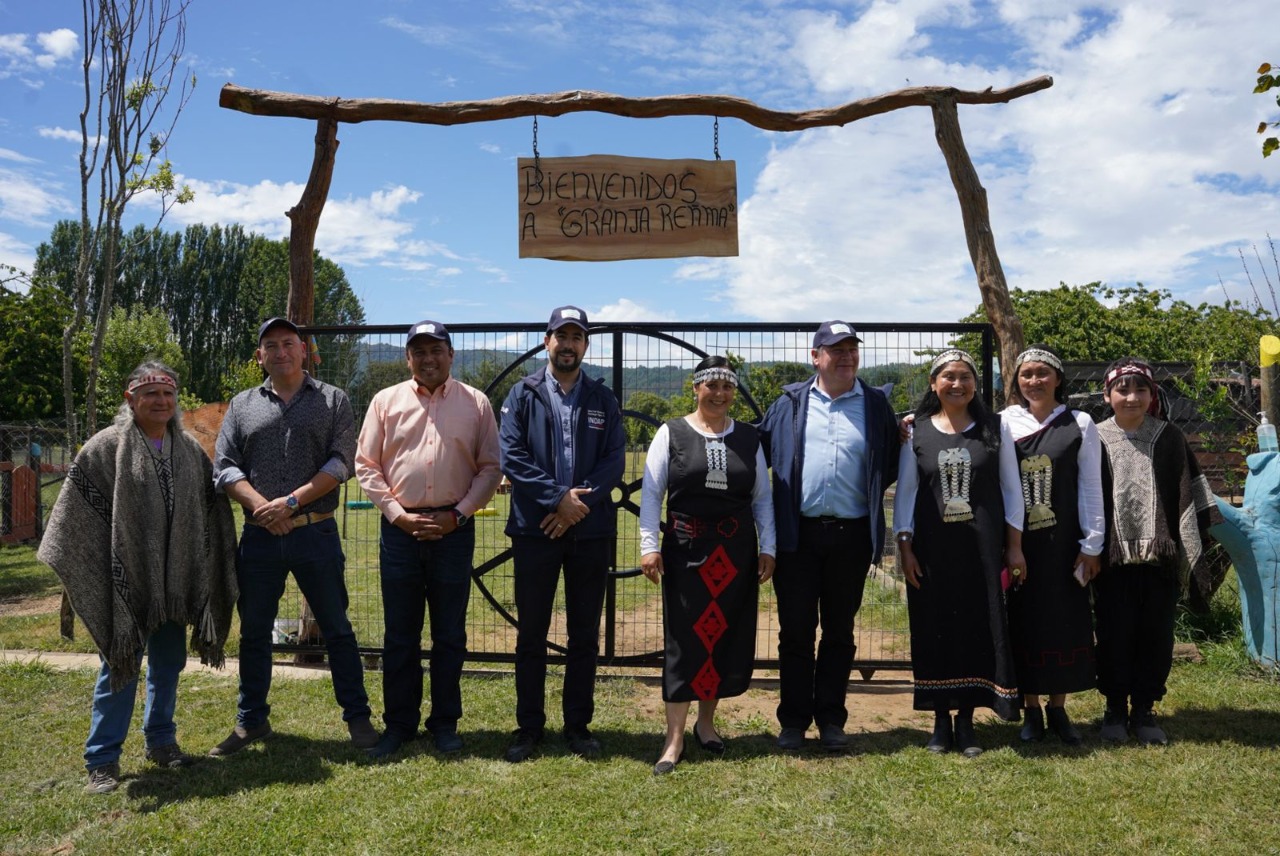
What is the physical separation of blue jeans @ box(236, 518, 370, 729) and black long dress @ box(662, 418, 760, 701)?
1.57 meters

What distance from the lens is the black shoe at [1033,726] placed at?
424 cm

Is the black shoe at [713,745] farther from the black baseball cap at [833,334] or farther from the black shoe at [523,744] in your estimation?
the black baseball cap at [833,334]

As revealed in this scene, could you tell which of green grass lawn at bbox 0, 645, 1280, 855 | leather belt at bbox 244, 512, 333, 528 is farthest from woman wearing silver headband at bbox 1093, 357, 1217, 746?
leather belt at bbox 244, 512, 333, 528

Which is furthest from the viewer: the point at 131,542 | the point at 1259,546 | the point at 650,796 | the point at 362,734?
the point at 1259,546

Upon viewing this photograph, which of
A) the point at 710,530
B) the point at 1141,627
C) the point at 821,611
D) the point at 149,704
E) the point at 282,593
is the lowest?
the point at 149,704

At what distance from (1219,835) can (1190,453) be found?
1.80m

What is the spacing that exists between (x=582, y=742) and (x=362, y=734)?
1.05 metres

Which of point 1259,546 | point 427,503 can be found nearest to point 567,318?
point 427,503

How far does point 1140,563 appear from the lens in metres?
4.19

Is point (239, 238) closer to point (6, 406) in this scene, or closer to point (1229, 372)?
point (6, 406)

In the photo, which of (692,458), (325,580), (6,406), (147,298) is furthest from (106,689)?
(147,298)

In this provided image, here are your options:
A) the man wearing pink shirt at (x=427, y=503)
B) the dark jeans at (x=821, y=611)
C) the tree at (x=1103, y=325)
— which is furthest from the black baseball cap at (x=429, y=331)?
the tree at (x=1103, y=325)

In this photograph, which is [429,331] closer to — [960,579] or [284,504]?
[284,504]

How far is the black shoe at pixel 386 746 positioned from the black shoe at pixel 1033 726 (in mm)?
2972
